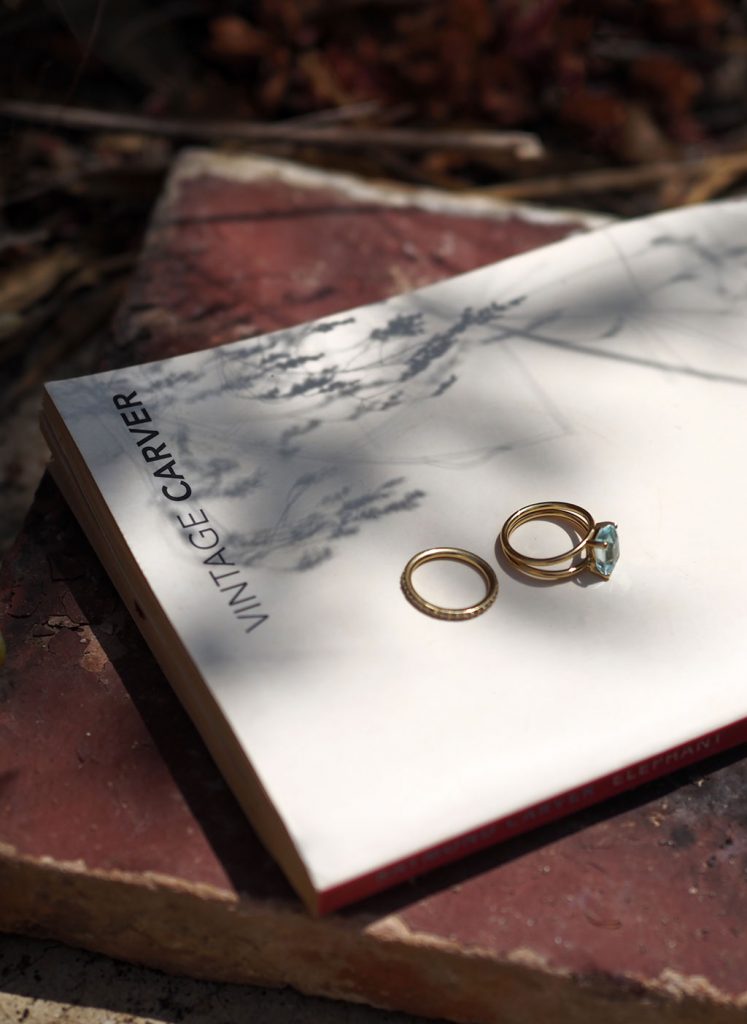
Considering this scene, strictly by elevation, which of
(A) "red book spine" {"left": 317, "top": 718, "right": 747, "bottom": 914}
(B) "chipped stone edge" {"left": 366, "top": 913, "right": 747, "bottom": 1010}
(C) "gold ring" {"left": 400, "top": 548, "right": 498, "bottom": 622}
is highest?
(C) "gold ring" {"left": 400, "top": 548, "right": 498, "bottom": 622}

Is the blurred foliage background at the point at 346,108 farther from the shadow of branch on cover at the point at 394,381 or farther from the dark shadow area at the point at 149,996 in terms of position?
the dark shadow area at the point at 149,996


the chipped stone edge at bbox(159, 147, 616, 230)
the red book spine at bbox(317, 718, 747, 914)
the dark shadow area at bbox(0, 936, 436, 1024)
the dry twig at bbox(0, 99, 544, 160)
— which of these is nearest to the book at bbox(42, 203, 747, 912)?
the red book spine at bbox(317, 718, 747, 914)

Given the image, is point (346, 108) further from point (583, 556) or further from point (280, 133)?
point (583, 556)

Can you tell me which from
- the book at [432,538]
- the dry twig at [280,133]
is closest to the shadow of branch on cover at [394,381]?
the book at [432,538]

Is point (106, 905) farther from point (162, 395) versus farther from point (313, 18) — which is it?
point (313, 18)

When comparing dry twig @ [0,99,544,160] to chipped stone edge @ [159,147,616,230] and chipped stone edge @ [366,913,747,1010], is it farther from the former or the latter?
chipped stone edge @ [366,913,747,1010]

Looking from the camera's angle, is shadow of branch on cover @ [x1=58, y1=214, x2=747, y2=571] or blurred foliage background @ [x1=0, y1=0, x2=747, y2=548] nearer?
shadow of branch on cover @ [x1=58, y1=214, x2=747, y2=571]

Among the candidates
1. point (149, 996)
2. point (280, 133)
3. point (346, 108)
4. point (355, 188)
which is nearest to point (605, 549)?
point (149, 996)

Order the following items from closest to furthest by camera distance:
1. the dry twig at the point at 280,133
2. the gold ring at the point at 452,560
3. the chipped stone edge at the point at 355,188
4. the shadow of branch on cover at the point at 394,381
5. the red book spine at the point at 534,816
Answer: the red book spine at the point at 534,816 → the gold ring at the point at 452,560 → the shadow of branch on cover at the point at 394,381 → the chipped stone edge at the point at 355,188 → the dry twig at the point at 280,133
